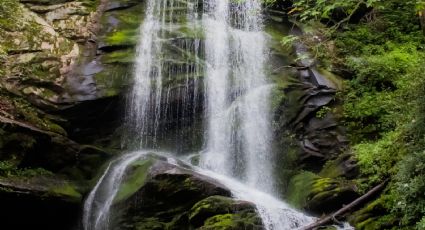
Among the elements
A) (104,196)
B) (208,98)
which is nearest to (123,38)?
(208,98)

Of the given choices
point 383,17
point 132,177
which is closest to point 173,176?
point 132,177

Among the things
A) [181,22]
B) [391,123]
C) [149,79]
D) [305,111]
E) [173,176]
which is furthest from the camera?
[181,22]

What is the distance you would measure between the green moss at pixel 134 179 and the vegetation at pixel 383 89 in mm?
4231

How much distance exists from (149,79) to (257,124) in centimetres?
353

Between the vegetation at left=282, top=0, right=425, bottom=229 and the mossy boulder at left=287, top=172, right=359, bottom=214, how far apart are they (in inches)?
14.9

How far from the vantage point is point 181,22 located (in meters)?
15.6

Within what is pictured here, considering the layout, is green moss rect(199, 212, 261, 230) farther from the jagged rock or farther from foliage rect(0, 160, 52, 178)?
foliage rect(0, 160, 52, 178)

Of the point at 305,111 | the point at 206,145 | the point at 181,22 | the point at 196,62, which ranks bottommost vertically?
the point at 206,145

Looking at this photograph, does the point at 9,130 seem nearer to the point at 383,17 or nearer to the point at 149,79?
the point at 149,79

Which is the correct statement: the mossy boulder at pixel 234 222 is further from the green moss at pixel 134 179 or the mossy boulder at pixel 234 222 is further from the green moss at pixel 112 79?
the green moss at pixel 112 79

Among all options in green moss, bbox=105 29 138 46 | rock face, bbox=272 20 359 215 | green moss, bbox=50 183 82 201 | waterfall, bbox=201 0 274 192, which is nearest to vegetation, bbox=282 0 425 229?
rock face, bbox=272 20 359 215

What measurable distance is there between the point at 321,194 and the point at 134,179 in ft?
13.7

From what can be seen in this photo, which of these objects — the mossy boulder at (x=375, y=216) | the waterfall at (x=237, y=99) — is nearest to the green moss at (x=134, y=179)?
the waterfall at (x=237, y=99)

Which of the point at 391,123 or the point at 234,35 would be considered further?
the point at 234,35
